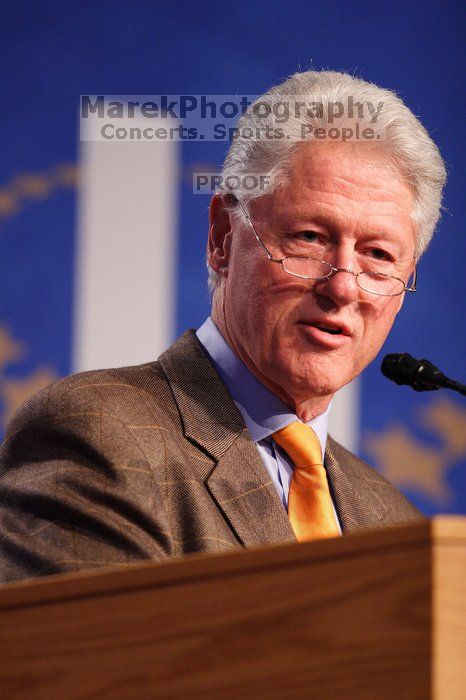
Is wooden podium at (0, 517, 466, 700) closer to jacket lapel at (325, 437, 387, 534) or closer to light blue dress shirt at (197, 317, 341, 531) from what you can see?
light blue dress shirt at (197, 317, 341, 531)

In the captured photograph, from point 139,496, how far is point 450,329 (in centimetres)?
128

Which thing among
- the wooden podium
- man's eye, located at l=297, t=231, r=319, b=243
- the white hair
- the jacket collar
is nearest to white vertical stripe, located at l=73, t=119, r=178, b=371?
→ the white hair

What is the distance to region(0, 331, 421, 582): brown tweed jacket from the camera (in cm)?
132

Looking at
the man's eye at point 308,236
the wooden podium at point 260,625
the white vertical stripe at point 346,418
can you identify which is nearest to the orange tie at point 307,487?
the man's eye at point 308,236

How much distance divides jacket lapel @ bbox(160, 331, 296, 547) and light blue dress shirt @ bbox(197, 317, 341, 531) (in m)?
0.04

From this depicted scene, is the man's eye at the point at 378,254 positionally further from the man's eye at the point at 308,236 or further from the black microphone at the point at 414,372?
the black microphone at the point at 414,372

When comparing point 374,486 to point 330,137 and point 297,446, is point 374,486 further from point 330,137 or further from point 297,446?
point 330,137

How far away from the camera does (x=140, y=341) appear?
2.32 meters

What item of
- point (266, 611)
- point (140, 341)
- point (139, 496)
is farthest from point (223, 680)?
point (140, 341)

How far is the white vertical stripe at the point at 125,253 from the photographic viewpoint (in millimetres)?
2301

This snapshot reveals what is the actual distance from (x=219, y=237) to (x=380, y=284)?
320mm

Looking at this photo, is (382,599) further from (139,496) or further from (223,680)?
(139,496)

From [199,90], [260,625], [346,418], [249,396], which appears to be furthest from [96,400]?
[199,90]

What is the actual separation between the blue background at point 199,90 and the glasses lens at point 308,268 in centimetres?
62
